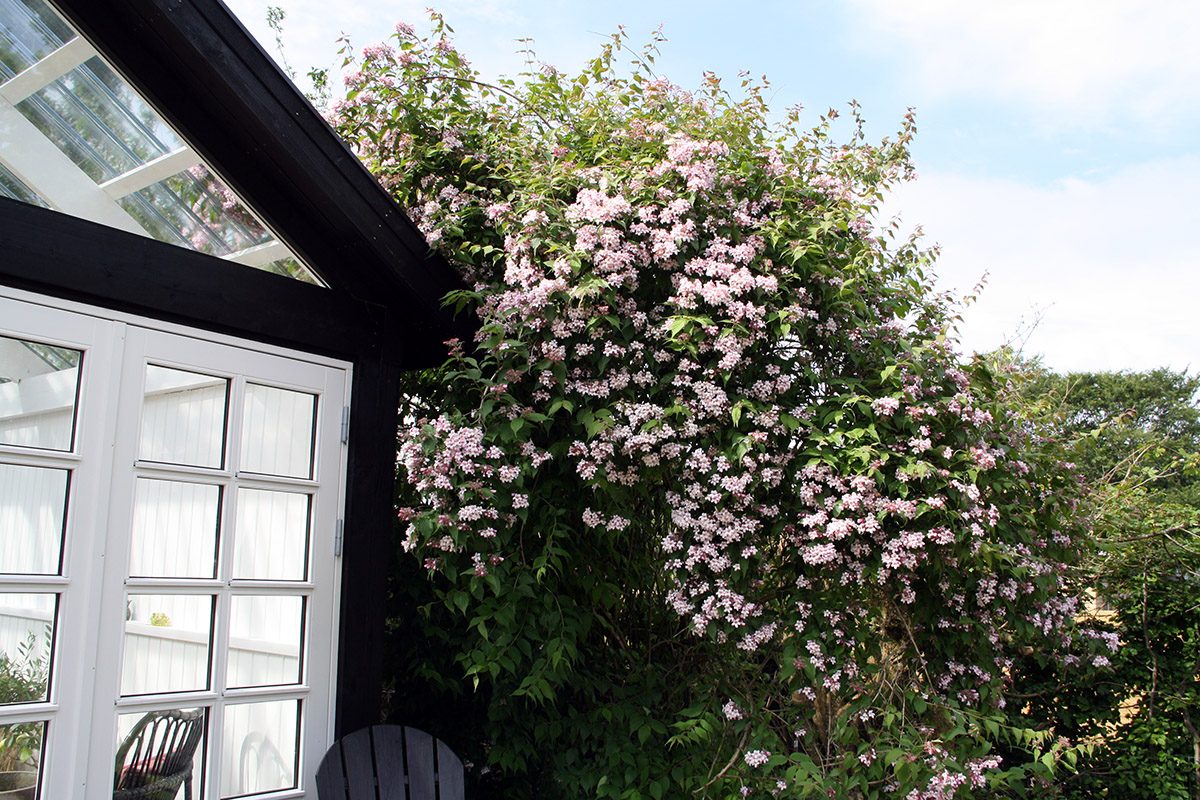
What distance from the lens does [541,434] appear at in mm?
3213

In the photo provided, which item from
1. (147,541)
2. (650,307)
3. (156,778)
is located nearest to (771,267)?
(650,307)

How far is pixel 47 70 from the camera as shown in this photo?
8.71 feet

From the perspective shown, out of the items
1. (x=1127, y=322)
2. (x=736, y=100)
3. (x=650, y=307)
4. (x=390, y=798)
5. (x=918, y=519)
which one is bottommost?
(x=390, y=798)

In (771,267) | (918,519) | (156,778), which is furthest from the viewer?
(771,267)

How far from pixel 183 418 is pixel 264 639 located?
76 cm

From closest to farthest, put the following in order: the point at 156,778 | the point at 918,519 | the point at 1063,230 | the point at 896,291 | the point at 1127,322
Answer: the point at 156,778 < the point at 918,519 < the point at 896,291 < the point at 1063,230 < the point at 1127,322

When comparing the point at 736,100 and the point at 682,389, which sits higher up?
the point at 736,100

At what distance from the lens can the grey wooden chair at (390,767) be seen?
297 cm

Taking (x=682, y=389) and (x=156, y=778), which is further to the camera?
(x=682, y=389)

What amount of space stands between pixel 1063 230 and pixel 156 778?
19.7 m

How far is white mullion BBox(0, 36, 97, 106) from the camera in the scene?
256 cm

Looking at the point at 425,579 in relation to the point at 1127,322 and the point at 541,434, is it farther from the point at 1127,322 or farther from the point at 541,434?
the point at 1127,322

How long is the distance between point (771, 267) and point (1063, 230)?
18058 mm

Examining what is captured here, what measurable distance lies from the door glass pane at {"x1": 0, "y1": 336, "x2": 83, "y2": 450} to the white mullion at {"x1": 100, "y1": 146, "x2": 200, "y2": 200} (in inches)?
20.3
